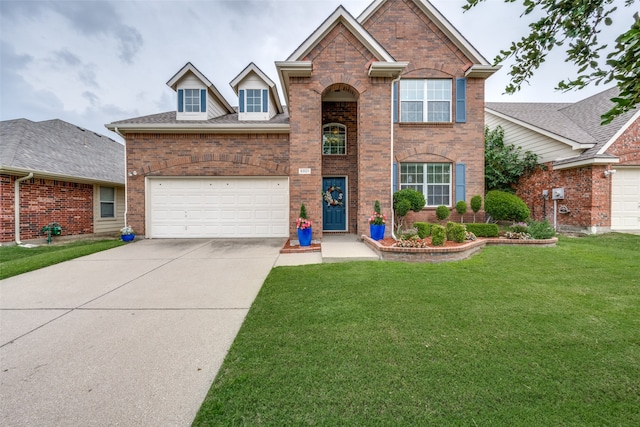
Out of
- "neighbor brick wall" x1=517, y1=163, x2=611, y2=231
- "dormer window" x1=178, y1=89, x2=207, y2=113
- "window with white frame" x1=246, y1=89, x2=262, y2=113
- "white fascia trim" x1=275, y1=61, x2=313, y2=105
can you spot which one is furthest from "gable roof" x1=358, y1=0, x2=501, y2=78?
"dormer window" x1=178, y1=89, x2=207, y2=113

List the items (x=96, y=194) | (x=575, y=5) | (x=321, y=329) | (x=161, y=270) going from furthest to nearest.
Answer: (x=96, y=194) < (x=161, y=270) < (x=321, y=329) < (x=575, y=5)

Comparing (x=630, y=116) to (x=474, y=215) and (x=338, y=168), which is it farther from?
(x=338, y=168)

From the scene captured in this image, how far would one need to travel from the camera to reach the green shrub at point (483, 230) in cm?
768

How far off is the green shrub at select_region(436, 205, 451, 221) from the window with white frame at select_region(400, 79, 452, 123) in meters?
3.29

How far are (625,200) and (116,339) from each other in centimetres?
1503

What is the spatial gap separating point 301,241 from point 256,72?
6824 millimetres

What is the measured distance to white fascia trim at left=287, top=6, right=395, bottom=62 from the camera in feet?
25.4

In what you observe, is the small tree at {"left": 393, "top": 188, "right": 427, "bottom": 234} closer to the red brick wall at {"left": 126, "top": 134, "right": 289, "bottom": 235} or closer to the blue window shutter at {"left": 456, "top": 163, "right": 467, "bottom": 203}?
the blue window shutter at {"left": 456, "top": 163, "right": 467, "bottom": 203}

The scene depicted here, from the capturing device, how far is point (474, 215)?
966cm


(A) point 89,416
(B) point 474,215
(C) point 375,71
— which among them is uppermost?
(C) point 375,71

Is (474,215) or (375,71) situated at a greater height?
(375,71)

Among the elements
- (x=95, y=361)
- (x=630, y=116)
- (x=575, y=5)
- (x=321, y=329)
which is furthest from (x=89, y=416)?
(x=630, y=116)

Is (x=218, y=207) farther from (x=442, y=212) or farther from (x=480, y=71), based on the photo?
(x=480, y=71)

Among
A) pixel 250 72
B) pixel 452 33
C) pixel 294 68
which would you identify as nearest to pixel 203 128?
pixel 250 72
